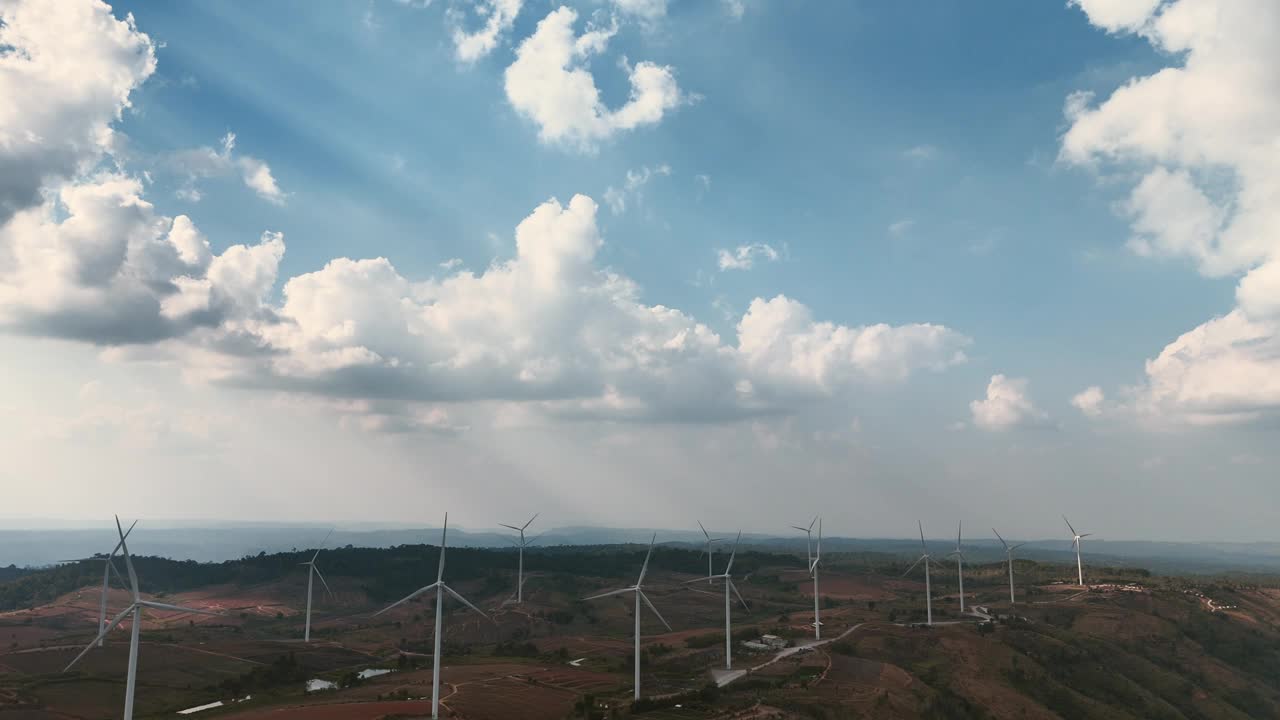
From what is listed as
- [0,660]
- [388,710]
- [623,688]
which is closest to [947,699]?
[623,688]

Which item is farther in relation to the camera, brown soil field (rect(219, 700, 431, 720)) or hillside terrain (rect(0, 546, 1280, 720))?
hillside terrain (rect(0, 546, 1280, 720))

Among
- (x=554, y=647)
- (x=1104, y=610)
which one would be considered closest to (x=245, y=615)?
(x=554, y=647)

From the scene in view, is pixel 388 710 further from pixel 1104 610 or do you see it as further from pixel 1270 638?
pixel 1270 638

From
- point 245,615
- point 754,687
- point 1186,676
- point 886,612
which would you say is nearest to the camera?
point 754,687

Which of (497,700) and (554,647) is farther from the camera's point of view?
(554,647)

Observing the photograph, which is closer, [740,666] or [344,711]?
[344,711]

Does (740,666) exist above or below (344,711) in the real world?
below

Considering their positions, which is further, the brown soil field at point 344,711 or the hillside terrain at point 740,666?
the hillside terrain at point 740,666

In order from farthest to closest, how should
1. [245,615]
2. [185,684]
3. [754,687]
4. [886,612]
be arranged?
[245,615] → [886,612] → [185,684] → [754,687]

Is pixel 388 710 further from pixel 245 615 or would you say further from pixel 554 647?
pixel 245 615
